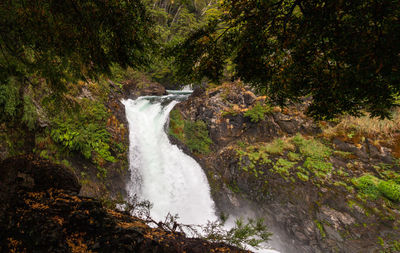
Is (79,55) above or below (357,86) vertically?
below

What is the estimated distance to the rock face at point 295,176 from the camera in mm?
5293

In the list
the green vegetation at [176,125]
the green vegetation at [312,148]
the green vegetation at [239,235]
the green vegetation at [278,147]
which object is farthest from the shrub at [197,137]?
the green vegetation at [239,235]

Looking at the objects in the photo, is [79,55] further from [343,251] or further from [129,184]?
[343,251]

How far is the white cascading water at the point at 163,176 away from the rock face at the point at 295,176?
29.1 inches

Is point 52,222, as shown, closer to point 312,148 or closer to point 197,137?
point 197,137

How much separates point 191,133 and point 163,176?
11.5ft

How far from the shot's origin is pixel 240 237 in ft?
12.5

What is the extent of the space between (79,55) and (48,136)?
4445 mm

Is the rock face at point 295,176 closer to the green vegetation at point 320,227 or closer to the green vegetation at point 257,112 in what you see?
the green vegetation at point 320,227

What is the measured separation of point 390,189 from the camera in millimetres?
5375

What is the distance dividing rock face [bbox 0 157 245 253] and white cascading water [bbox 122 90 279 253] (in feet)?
17.5

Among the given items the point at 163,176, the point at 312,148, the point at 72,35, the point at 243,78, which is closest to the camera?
the point at 72,35

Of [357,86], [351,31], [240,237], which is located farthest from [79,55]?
[240,237]

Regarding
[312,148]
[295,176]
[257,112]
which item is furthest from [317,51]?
[257,112]
